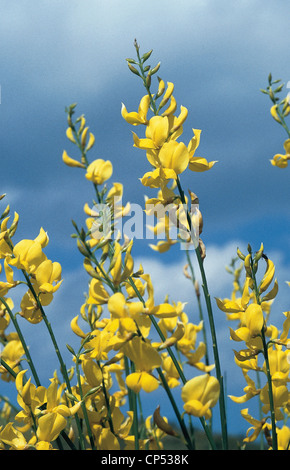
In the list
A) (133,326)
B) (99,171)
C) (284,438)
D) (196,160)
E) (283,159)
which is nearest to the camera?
(133,326)

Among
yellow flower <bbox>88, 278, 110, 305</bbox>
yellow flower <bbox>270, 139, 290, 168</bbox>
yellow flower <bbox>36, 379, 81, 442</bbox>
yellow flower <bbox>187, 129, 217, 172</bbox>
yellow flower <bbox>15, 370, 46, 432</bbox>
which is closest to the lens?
yellow flower <bbox>88, 278, 110, 305</bbox>

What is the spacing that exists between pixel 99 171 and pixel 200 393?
1.11 m

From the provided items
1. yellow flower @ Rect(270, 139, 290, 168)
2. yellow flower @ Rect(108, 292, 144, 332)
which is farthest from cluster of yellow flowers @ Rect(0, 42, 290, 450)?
yellow flower @ Rect(270, 139, 290, 168)

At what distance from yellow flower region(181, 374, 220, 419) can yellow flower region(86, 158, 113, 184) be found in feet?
3.50

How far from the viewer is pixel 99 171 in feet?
6.33

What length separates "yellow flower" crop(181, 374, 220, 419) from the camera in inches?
39.2

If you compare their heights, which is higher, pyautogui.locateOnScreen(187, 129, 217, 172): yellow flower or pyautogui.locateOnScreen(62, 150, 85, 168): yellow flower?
pyautogui.locateOnScreen(62, 150, 85, 168): yellow flower

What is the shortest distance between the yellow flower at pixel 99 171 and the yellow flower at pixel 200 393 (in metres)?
Result: 1.07

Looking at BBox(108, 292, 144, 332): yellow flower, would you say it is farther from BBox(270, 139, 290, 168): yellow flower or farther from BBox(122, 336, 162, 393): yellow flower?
BBox(270, 139, 290, 168): yellow flower

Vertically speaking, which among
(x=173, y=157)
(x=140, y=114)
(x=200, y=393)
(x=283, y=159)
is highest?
(x=283, y=159)

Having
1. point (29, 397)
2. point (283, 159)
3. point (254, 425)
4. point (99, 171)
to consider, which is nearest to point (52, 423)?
point (29, 397)

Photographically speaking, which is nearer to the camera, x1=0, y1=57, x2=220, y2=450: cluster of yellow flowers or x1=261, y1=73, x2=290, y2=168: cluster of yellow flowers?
x1=0, y1=57, x2=220, y2=450: cluster of yellow flowers

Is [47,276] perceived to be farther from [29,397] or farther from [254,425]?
[254,425]
